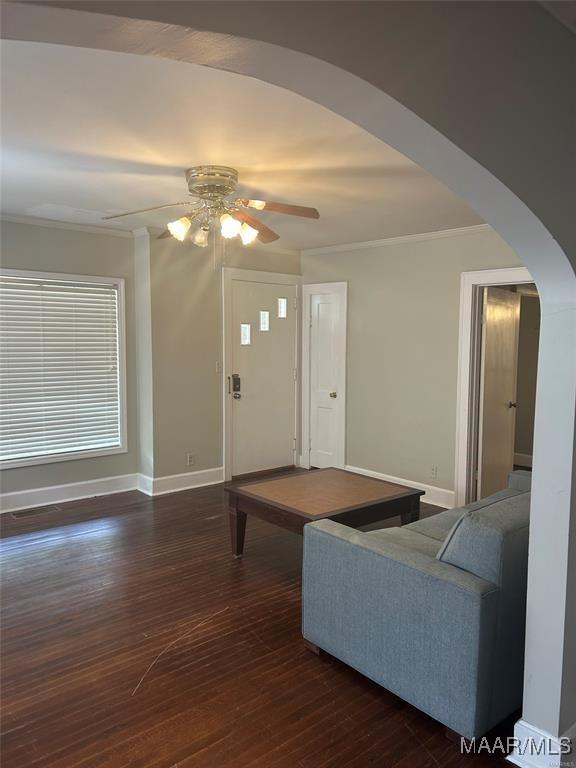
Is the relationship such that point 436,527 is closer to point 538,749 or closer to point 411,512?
point 411,512

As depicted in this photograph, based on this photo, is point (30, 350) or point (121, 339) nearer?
point (30, 350)

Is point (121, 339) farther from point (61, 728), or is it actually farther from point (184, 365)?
point (61, 728)

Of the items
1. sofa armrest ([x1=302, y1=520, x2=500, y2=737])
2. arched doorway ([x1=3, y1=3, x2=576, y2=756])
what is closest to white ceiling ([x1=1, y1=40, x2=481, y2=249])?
arched doorway ([x1=3, y1=3, x2=576, y2=756])

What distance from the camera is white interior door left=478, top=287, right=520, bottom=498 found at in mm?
4910

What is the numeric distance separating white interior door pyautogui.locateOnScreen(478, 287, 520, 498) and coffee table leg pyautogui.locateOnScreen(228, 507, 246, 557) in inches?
90.0

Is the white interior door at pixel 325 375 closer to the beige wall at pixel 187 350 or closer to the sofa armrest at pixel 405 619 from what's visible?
the beige wall at pixel 187 350

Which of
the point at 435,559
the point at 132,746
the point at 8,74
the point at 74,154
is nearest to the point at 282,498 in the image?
the point at 435,559

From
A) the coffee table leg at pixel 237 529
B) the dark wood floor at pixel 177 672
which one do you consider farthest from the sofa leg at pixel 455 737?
the coffee table leg at pixel 237 529

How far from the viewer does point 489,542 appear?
6.97ft

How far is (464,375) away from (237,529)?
2.40 m

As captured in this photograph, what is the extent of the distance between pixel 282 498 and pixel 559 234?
2.38 metres

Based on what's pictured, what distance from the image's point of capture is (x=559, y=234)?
1745 mm

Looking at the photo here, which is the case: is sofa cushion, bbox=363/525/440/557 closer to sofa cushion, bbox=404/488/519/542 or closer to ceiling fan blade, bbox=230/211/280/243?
sofa cushion, bbox=404/488/519/542

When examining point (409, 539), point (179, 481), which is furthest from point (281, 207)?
point (179, 481)
